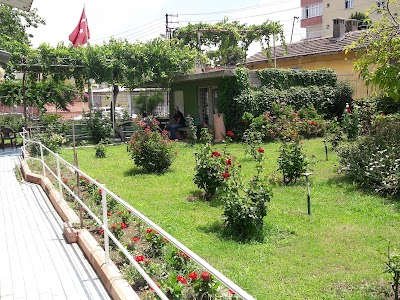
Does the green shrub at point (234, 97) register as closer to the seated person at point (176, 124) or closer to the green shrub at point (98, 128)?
the seated person at point (176, 124)

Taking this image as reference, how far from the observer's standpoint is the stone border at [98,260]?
376cm

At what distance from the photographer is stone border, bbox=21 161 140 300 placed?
3756 mm

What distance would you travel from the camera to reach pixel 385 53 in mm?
8359

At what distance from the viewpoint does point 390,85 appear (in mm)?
7773

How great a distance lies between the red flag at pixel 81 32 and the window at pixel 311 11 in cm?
2959

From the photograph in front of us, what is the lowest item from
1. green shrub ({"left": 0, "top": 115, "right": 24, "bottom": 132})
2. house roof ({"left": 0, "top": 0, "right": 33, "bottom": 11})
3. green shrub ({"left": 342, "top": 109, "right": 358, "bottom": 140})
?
green shrub ({"left": 342, "top": 109, "right": 358, "bottom": 140})

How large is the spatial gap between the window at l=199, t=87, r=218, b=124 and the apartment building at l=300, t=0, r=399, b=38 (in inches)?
961

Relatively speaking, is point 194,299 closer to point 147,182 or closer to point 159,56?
point 147,182

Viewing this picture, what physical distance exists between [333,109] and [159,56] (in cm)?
865

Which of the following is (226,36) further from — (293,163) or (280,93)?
(293,163)

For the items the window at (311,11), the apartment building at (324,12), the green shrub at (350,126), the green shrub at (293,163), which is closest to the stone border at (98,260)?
the green shrub at (293,163)

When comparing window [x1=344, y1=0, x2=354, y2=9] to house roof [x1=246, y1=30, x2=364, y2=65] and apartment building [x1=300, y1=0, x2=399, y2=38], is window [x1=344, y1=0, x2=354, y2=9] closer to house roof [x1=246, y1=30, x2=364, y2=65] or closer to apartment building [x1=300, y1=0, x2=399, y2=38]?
apartment building [x1=300, y1=0, x2=399, y2=38]

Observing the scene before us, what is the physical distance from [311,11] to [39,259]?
46.4 metres

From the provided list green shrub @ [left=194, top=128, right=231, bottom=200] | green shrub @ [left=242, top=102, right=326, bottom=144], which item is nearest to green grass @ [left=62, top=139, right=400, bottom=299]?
green shrub @ [left=194, top=128, right=231, bottom=200]
